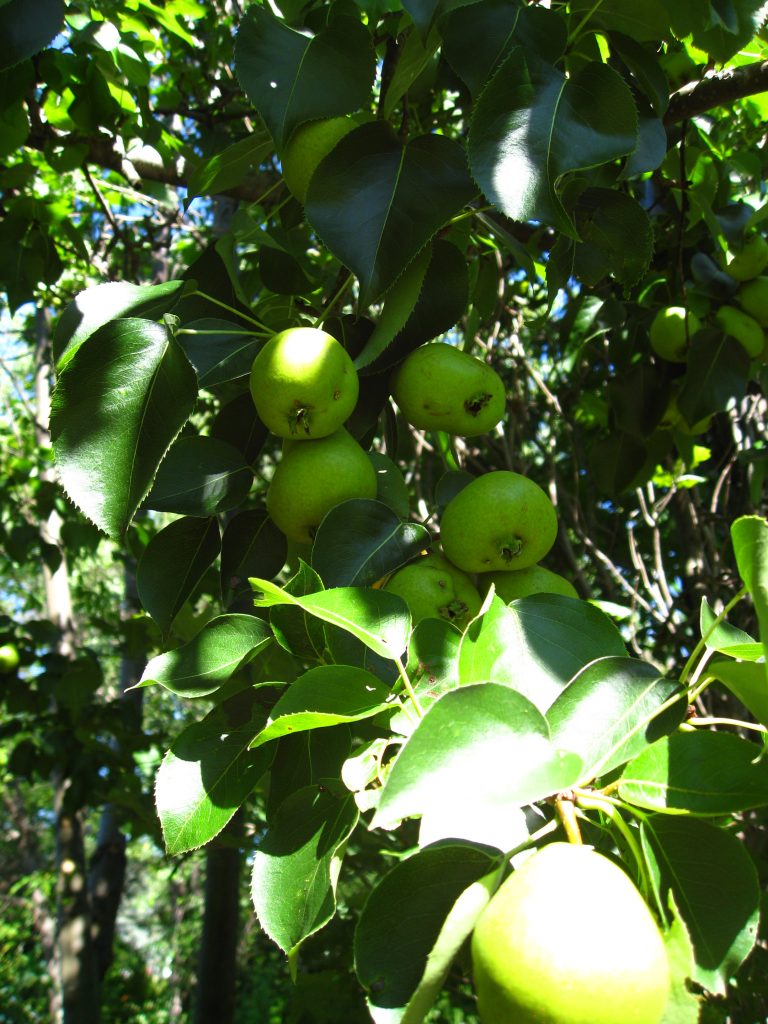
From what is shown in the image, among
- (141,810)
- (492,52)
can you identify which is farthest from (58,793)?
(492,52)

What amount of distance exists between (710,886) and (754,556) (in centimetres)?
27

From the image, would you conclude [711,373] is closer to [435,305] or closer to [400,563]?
[435,305]

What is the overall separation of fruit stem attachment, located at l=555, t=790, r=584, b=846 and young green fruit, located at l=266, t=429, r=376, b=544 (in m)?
0.50

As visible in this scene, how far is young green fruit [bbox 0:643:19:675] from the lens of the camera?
372cm

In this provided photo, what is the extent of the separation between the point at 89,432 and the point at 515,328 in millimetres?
2147

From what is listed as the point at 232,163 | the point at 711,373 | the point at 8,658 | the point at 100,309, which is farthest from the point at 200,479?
the point at 8,658

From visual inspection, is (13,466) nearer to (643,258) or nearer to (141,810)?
(141,810)

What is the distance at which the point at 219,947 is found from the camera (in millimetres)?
4094

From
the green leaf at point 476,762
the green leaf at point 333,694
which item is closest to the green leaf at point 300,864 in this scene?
the green leaf at point 333,694

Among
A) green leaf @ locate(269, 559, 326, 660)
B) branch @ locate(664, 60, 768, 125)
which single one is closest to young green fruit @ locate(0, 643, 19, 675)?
green leaf @ locate(269, 559, 326, 660)

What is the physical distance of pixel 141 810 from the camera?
3.17 m

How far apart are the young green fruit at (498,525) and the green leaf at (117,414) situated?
0.38 metres

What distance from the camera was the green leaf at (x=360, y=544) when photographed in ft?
3.33

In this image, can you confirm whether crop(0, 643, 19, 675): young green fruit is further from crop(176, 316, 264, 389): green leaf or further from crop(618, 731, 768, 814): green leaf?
crop(618, 731, 768, 814): green leaf
